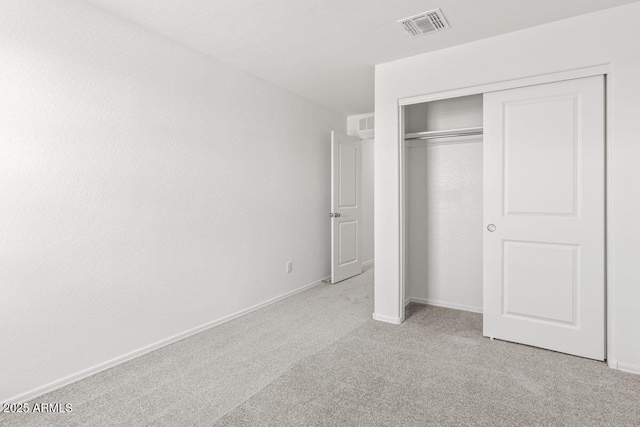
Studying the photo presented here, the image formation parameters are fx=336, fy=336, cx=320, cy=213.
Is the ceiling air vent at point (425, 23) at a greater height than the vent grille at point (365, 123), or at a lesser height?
greater

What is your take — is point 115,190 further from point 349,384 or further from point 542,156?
point 542,156

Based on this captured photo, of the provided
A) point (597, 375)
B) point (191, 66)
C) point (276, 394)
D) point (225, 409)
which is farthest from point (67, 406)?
point (597, 375)

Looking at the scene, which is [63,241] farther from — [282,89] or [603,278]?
[603,278]

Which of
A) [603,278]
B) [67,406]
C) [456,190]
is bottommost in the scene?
[67,406]

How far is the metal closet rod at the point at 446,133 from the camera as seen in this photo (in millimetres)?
3293

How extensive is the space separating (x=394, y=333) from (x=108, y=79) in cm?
298

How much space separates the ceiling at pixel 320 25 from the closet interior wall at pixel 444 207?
0.82 meters

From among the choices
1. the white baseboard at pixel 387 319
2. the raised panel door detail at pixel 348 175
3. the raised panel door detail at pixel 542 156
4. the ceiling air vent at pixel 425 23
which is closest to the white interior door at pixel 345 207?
the raised panel door detail at pixel 348 175

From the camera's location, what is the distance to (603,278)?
2393 millimetres

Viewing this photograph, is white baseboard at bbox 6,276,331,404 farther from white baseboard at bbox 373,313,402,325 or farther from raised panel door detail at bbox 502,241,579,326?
raised panel door detail at bbox 502,241,579,326

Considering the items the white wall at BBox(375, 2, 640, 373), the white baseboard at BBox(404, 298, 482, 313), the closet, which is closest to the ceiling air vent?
the white wall at BBox(375, 2, 640, 373)

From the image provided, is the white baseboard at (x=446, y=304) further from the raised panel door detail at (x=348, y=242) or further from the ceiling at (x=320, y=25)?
the ceiling at (x=320, y=25)

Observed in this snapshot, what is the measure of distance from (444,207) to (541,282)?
1.24 m

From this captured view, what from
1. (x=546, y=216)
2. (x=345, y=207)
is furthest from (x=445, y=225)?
(x=345, y=207)
